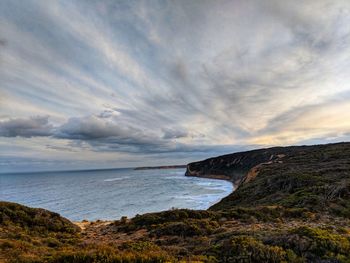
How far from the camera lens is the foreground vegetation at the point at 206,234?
21.3 feet

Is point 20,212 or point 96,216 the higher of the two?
point 20,212

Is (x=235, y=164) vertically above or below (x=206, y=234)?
above

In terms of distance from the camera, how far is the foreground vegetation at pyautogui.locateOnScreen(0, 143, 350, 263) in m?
6.48

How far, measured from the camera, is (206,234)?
1035 cm

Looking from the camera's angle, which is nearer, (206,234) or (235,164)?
(206,234)

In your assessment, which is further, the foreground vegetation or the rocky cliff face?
the rocky cliff face

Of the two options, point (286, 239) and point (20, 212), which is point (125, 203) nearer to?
point (20, 212)

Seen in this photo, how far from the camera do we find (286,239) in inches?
283

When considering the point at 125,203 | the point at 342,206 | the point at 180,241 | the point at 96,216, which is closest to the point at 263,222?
the point at 180,241

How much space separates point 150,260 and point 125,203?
38166mm

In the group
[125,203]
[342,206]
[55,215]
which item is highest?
[342,206]

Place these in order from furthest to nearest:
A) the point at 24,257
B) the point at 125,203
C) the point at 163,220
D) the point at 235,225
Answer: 1. the point at 125,203
2. the point at 163,220
3. the point at 235,225
4. the point at 24,257

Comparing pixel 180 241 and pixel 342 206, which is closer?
pixel 180 241

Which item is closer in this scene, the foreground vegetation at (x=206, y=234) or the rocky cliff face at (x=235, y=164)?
the foreground vegetation at (x=206, y=234)
